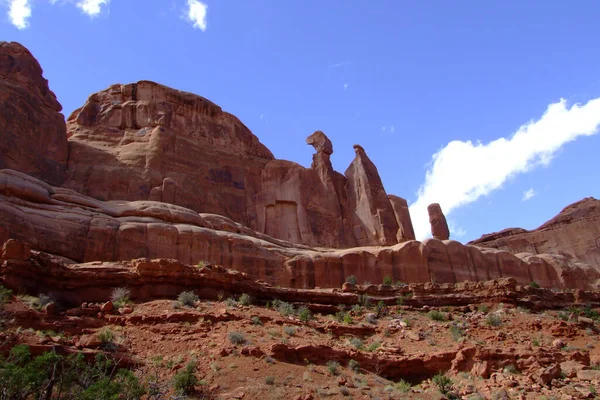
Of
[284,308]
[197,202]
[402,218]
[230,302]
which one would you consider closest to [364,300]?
[284,308]

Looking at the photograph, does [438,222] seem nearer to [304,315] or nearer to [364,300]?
[364,300]

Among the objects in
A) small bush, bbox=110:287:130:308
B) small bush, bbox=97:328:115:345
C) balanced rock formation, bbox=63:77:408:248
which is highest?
balanced rock formation, bbox=63:77:408:248

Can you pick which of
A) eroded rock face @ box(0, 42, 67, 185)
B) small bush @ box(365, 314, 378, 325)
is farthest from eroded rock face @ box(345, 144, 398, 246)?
eroded rock face @ box(0, 42, 67, 185)

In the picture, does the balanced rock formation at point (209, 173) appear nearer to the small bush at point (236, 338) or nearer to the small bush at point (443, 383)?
the small bush at point (236, 338)

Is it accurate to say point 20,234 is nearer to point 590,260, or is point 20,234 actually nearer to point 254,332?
point 254,332

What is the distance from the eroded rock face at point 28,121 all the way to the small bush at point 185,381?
79.3ft

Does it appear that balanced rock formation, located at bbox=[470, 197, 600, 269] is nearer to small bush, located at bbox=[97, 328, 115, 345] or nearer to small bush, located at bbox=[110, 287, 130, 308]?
small bush, located at bbox=[110, 287, 130, 308]

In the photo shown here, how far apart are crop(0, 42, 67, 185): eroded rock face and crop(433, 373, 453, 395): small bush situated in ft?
→ 90.3

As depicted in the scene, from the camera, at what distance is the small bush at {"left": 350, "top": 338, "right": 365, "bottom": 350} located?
2014 cm

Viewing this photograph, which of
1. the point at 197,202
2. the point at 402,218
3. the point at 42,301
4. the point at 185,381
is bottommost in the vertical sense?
the point at 185,381

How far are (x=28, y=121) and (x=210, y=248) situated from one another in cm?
1689

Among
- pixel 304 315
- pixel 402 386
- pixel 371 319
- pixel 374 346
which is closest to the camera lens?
pixel 402 386

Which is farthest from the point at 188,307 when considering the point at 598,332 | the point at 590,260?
the point at 590,260

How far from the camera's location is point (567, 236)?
5916 cm
